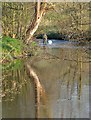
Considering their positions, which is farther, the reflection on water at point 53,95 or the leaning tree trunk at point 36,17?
the leaning tree trunk at point 36,17

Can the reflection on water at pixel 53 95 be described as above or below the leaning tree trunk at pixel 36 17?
below

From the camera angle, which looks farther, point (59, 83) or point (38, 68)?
point (38, 68)

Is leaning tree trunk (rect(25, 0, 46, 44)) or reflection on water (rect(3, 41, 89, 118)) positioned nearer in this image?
reflection on water (rect(3, 41, 89, 118))

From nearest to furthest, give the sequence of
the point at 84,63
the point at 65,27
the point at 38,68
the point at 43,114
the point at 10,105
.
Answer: the point at 43,114 < the point at 10,105 < the point at 38,68 < the point at 84,63 < the point at 65,27

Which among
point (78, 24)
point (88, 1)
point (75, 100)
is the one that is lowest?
point (75, 100)

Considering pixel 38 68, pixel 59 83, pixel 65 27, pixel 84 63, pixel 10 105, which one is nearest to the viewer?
pixel 10 105

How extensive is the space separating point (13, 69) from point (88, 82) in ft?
13.4

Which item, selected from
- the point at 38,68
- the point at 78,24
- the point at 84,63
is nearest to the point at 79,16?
the point at 78,24

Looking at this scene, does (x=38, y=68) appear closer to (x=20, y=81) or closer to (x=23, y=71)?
(x=23, y=71)

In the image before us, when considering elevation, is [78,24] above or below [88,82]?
above

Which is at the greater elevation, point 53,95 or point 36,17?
point 36,17

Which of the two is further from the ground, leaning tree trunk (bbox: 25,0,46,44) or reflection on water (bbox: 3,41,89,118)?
leaning tree trunk (bbox: 25,0,46,44)

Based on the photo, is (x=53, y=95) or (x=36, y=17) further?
(x=36, y=17)

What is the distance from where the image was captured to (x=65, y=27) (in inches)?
1209
